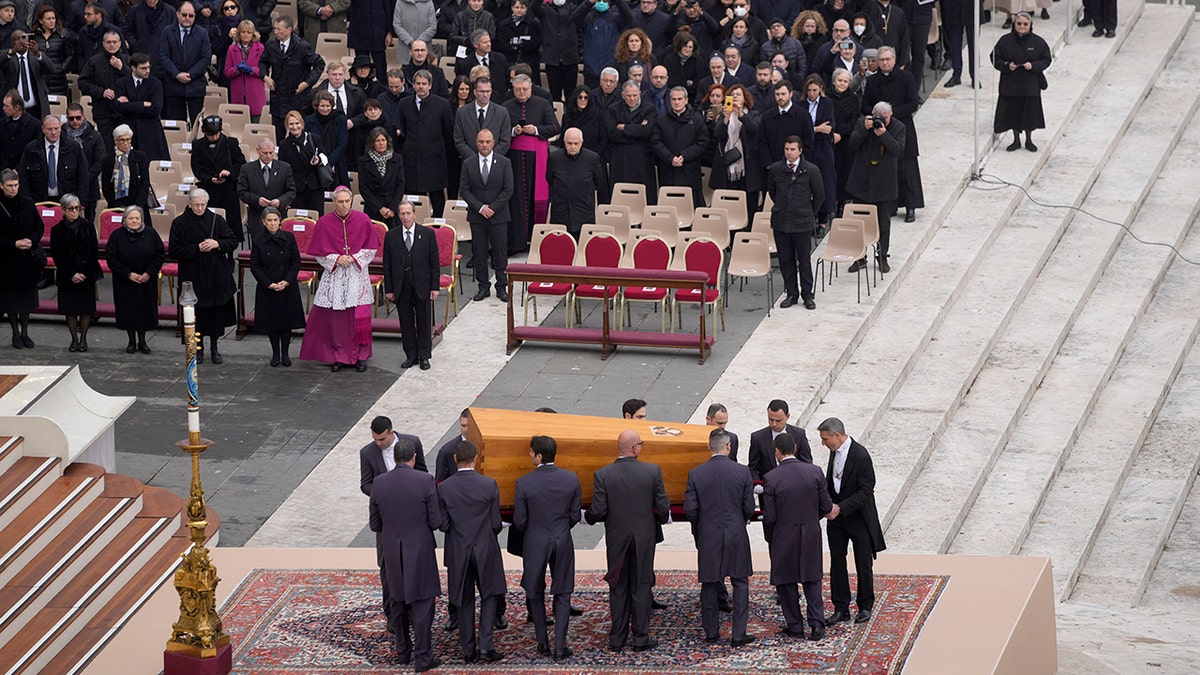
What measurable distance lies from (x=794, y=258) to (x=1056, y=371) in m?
2.60

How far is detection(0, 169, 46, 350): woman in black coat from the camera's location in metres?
19.5

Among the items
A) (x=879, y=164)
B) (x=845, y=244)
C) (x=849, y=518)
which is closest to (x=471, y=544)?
(x=849, y=518)

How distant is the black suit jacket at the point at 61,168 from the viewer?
2067 cm

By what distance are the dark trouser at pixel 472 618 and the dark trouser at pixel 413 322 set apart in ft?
18.8

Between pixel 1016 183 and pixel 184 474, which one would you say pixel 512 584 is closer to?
pixel 184 474

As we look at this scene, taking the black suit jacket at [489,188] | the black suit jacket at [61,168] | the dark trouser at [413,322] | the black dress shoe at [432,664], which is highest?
the black suit jacket at [61,168]

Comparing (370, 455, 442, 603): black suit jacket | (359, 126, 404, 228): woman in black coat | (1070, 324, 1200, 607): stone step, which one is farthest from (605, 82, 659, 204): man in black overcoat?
(370, 455, 442, 603): black suit jacket

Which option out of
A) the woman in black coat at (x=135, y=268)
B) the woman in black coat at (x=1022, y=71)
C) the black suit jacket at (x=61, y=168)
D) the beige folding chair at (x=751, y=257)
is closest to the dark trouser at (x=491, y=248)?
the beige folding chair at (x=751, y=257)

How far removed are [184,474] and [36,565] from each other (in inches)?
95.9

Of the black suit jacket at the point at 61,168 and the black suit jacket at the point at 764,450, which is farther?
the black suit jacket at the point at 61,168

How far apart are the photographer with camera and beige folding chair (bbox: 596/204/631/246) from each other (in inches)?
84.9

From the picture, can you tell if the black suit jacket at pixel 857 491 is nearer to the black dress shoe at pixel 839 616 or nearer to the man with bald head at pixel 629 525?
the black dress shoe at pixel 839 616

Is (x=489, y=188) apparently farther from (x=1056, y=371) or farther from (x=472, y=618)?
(x=472, y=618)

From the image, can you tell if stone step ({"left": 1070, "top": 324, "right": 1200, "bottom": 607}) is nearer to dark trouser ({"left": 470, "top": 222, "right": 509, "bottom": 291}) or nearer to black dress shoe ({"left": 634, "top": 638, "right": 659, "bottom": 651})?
black dress shoe ({"left": 634, "top": 638, "right": 659, "bottom": 651})
